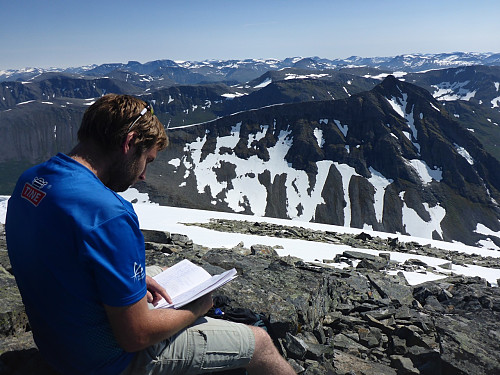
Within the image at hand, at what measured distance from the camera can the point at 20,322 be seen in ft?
16.7

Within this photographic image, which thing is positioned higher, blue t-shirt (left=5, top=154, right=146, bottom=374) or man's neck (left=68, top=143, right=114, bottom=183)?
man's neck (left=68, top=143, right=114, bottom=183)

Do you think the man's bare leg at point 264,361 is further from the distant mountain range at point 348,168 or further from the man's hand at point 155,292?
the distant mountain range at point 348,168

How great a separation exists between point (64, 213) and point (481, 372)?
22.7 feet

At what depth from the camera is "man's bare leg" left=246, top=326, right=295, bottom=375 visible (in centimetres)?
359

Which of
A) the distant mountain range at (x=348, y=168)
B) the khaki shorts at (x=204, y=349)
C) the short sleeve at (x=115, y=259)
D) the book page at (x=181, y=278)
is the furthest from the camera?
the distant mountain range at (x=348, y=168)

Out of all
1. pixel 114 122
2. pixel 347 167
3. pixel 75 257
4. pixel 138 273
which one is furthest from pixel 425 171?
pixel 75 257

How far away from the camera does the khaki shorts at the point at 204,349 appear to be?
3.25 meters

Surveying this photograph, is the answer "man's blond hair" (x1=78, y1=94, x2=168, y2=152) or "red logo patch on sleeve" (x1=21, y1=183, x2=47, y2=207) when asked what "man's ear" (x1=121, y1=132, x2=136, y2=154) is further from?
"red logo patch on sleeve" (x1=21, y1=183, x2=47, y2=207)

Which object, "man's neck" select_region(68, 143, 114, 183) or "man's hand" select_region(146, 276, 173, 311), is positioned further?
"man's hand" select_region(146, 276, 173, 311)

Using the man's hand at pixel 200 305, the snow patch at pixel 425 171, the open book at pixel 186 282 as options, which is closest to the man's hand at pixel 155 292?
the open book at pixel 186 282

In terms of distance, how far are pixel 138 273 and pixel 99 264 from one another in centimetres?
33

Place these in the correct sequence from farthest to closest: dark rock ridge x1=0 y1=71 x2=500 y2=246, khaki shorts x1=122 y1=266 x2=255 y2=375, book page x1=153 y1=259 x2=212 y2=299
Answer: dark rock ridge x1=0 y1=71 x2=500 y2=246
book page x1=153 y1=259 x2=212 y2=299
khaki shorts x1=122 y1=266 x2=255 y2=375

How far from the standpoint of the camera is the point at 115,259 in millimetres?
2547

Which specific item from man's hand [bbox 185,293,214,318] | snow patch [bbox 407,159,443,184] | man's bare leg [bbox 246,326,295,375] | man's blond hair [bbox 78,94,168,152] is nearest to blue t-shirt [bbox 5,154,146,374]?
man's blond hair [bbox 78,94,168,152]
